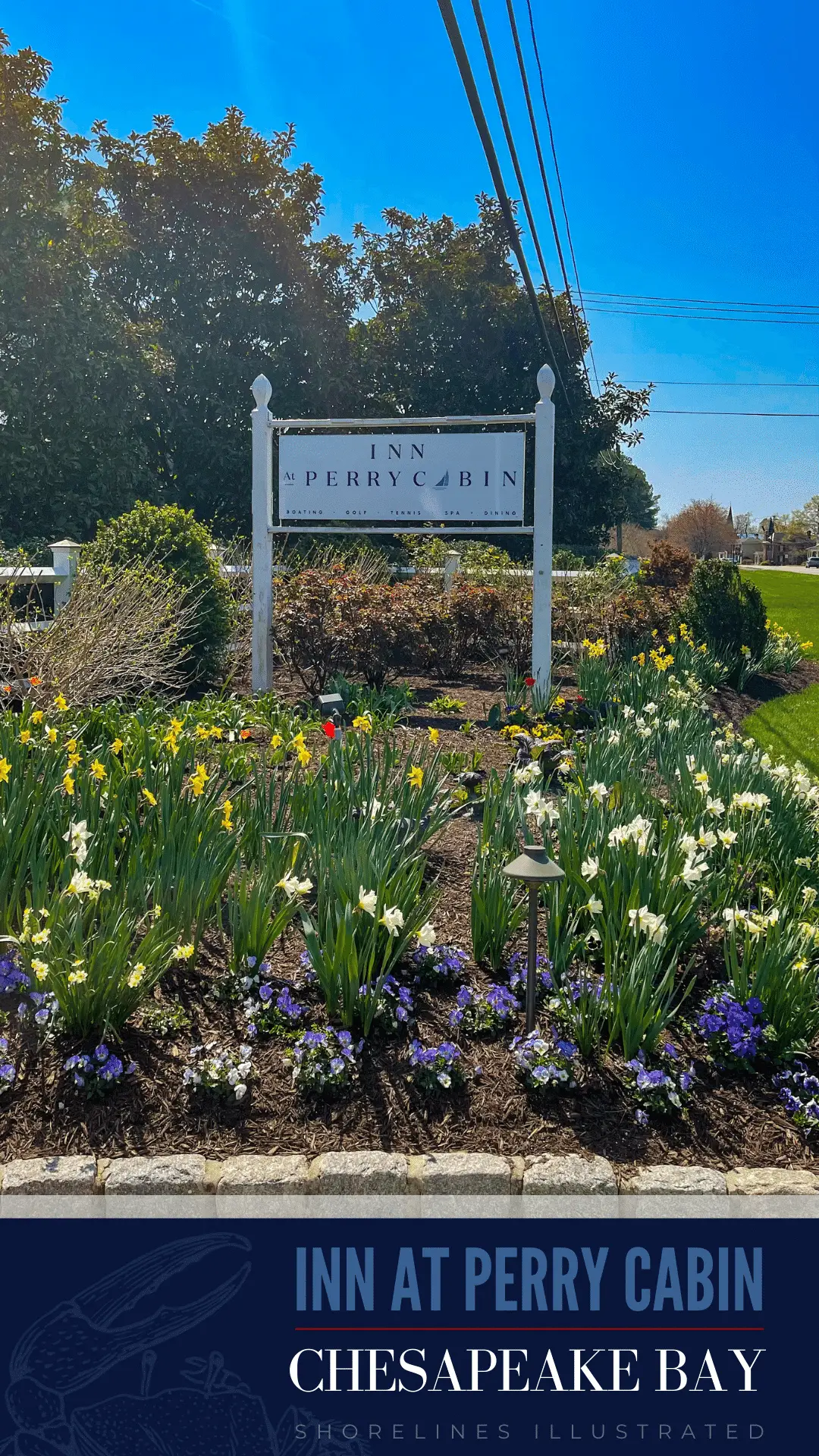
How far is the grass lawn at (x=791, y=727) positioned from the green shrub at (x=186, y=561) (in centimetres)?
424

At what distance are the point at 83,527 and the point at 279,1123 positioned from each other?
17.2m

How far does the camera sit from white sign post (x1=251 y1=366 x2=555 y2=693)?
26.2ft

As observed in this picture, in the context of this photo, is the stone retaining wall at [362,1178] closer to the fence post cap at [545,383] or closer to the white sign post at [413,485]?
the white sign post at [413,485]

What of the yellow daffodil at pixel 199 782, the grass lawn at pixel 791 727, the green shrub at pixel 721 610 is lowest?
the grass lawn at pixel 791 727

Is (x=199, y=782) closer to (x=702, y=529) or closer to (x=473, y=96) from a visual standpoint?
(x=473, y=96)

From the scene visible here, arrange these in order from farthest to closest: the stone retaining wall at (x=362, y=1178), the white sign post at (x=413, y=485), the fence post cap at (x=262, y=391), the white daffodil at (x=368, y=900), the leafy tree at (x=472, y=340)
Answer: the leafy tree at (x=472, y=340) < the fence post cap at (x=262, y=391) < the white sign post at (x=413, y=485) < the white daffodil at (x=368, y=900) < the stone retaining wall at (x=362, y=1178)

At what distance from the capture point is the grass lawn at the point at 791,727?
7661 millimetres

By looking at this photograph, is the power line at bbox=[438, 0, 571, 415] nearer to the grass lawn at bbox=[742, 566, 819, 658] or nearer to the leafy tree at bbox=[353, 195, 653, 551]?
the grass lawn at bbox=[742, 566, 819, 658]

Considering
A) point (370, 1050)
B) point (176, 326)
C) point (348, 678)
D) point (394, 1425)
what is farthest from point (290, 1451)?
point (176, 326)

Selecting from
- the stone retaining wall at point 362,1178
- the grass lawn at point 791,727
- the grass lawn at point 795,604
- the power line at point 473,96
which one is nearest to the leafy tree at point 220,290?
the grass lawn at point 795,604

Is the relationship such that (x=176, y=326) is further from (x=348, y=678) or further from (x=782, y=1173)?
(x=782, y=1173)

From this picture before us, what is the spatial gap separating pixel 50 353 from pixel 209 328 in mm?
6455

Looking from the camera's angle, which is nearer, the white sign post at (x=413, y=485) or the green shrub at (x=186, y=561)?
the green shrub at (x=186, y=561)

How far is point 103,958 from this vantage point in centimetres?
269
